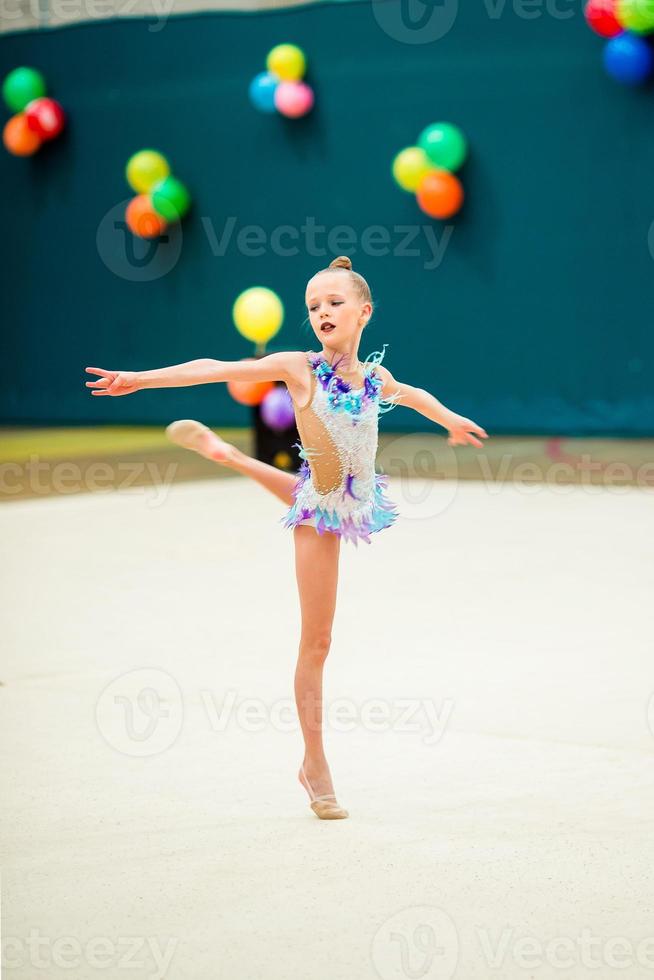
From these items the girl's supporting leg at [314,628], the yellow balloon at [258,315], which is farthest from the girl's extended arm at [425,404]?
the yellow balloon at [258,315]

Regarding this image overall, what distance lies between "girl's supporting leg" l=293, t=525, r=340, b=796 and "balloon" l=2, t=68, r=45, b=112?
8724 millimetres

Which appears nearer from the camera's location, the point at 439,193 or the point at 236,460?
the point at 236,460

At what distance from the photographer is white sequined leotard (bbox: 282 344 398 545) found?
2434mm

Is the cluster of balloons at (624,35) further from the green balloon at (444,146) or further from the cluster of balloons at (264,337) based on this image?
→ the cluster of balloons at (264,337)

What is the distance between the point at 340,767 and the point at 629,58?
642 centimetres

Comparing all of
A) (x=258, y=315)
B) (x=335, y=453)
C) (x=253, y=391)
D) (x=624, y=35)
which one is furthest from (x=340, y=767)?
(x=624, y=35)

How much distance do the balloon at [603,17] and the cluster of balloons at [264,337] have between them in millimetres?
2624

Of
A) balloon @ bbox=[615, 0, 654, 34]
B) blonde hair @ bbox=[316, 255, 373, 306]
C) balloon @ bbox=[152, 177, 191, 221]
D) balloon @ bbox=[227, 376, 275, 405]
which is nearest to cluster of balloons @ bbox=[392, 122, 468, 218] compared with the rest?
balloon @ bbox=[615, 0, 654, 34]

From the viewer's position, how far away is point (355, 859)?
2.20 m

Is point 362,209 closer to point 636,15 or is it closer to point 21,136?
point 636,15

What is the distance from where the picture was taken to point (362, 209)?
944 centimetres

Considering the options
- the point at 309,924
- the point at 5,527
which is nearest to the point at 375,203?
the point at 5,527

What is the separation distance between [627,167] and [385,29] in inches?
76.9

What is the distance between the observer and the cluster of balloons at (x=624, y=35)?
7.99 meters
